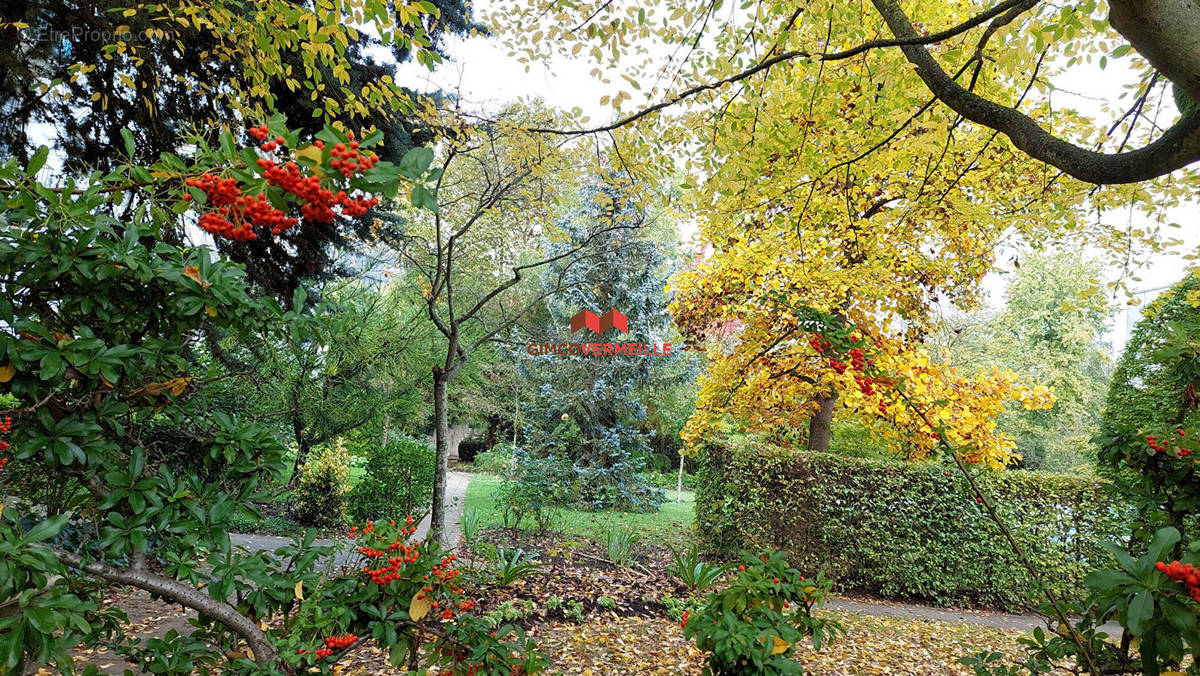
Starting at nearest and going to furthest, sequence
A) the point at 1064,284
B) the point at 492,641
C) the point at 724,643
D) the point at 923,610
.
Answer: the point at 724,643 → the point at 492,641 → the point at 923,610 → the point at 1064,284

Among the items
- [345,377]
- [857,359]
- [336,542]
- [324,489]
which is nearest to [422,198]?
[857,359]

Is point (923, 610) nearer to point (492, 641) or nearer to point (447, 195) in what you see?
point (492, 641)

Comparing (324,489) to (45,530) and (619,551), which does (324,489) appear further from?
(45,530)

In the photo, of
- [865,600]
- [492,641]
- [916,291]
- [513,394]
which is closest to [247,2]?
[492,641]

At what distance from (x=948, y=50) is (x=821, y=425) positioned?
14.3 feet

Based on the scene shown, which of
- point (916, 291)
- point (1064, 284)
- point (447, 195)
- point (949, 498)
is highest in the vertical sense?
point (1064, 284)

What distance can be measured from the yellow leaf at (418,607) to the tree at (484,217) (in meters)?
0.50

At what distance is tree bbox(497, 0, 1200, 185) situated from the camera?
162 centimetres

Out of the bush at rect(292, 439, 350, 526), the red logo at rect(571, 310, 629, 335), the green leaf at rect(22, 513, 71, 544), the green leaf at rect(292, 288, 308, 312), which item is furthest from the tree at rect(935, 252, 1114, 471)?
the green leaf at rect(22, 513, 71, 544)

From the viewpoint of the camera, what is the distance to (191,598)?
136 centimetres

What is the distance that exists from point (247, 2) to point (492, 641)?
4.11m

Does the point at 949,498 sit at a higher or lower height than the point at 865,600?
higher

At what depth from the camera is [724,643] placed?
1504 millimetres

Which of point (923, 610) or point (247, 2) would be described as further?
point (923, 610)
